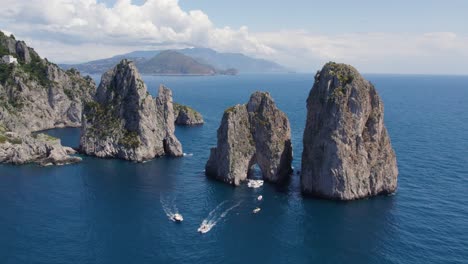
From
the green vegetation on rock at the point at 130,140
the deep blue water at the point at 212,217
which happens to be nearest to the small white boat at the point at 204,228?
the deep blue water at the point at 212,217

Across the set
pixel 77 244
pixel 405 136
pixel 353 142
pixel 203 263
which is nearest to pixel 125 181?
pixel 77 244

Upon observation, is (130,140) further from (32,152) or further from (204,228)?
(204,228)

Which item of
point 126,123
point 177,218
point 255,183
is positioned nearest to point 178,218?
point 177,218

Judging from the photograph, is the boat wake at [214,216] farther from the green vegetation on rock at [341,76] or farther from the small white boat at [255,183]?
the green vegetation on rock at [341,76]

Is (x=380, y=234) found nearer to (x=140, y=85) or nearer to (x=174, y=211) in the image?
(x=174, y=211)

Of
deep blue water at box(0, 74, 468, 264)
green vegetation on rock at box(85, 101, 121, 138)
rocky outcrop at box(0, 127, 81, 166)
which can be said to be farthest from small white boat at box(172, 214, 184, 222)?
green vegetation on rock at box(85, 101, 121, 138)

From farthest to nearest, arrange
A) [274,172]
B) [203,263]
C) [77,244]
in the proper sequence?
1. [274,172]
2. [77,244]
3. [203,263]
